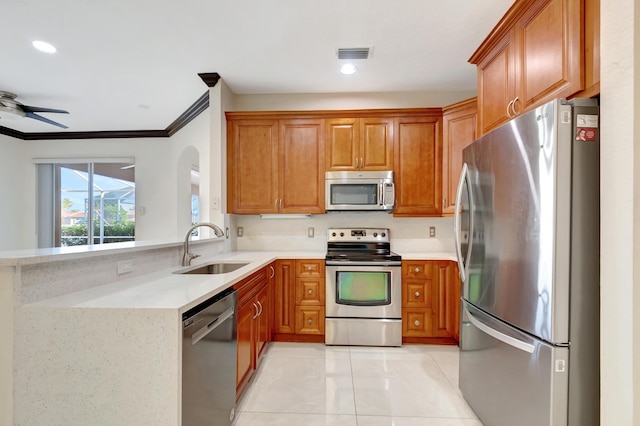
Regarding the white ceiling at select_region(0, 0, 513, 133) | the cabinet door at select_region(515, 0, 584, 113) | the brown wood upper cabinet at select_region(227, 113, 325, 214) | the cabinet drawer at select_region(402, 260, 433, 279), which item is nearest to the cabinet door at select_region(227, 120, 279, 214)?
the brown wood upper cabinet at select_region(227, 113, 325, 214)

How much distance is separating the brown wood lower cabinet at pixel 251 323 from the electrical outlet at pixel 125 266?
605 mm

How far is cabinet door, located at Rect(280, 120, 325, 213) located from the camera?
3.11 meters

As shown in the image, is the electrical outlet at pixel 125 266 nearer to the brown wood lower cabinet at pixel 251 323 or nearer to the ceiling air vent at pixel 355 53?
the brown wood lower cabinet at pixel 251 323

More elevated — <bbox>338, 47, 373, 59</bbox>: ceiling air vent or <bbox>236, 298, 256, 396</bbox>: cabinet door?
<bbox>338, 47, 373, 59</bbox>: ceiling air vent

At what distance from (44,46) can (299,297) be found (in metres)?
3.13

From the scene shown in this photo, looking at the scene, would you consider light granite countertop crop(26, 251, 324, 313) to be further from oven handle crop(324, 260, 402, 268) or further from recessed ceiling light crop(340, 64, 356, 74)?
recessed ceiling light crop(340, 64, 356, 74)

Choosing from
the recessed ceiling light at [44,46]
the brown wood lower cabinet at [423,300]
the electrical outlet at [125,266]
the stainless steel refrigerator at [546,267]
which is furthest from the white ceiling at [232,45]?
the brown wood lower cabinet at [423,300]

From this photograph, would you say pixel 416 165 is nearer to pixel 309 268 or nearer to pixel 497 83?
pixel 497 83

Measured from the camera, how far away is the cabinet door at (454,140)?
2795 mm

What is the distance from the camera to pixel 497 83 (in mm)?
1950

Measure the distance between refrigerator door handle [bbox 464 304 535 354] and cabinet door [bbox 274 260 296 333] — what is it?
63.8 inches

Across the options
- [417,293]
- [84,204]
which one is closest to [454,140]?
[417,293]

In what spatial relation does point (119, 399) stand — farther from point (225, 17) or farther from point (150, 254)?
point (225, 17)

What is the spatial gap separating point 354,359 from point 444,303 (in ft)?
3.36
